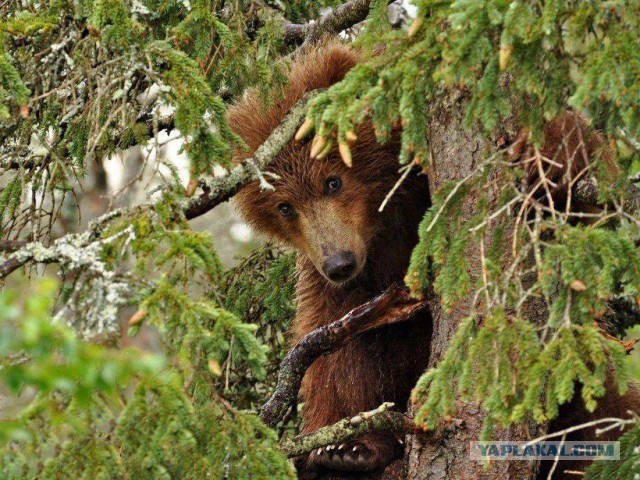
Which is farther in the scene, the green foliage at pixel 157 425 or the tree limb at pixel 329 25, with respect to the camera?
the tree limb at pixel 329 25

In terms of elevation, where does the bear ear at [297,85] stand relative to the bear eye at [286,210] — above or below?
above

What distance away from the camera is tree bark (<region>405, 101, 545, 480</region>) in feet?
12.2

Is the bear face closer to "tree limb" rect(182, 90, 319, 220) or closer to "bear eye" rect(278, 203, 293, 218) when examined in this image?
"bear eye" rect(278, 203, 293, 218)

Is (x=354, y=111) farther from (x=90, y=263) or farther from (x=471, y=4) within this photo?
(x=90, y=263)

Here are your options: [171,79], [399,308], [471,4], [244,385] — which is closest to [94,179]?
[244,385]

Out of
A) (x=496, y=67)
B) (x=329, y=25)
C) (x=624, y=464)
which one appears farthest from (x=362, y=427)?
(x=329, y=25)

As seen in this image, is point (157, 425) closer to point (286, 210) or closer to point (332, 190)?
point (332, 190)

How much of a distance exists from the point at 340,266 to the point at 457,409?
105cm

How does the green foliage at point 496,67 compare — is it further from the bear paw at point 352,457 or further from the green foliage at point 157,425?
the bear paw at point 352,457

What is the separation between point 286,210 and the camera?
209 inches

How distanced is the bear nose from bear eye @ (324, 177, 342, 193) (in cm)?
68

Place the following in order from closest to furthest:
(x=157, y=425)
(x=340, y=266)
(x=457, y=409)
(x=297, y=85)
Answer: (x=157, y=425) < (x=457, y=409) < (x=340, y=266) < (x=297, y=85)

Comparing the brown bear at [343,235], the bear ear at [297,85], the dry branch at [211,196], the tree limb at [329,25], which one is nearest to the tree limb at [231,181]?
the dry branch at [211,196]

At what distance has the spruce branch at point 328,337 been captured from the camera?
416 cm
